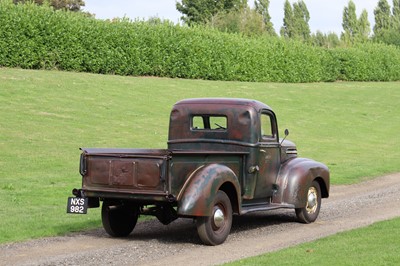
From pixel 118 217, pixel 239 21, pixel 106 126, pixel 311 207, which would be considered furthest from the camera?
pixel 239 21

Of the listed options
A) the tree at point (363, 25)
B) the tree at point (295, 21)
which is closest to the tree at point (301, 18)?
the tree at point (295, 21)

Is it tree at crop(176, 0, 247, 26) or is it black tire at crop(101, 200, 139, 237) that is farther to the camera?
tree at crop(176, 0, 247, 26)

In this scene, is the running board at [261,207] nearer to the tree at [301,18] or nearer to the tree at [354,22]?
the tree at [301,18]

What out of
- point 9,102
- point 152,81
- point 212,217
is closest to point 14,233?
point 212,217

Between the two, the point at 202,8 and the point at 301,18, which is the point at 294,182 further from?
the point at 301,18

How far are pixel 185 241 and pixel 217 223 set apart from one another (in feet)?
2.06

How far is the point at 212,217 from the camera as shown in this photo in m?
11.8

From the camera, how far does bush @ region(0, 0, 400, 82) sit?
120 ft

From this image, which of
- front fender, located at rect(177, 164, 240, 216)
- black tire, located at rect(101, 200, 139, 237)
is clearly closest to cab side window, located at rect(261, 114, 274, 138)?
front fender, located at rect(177, 164, 240, 216)

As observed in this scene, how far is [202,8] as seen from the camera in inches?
3189

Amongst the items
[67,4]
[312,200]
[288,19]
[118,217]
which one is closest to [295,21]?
[288,19]

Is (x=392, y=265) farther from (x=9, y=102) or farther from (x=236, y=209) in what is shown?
(x=9, y=102)

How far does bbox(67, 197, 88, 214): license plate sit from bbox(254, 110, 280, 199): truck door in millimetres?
2760

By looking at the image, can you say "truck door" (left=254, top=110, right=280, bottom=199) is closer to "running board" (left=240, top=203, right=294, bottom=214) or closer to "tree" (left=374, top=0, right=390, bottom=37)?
"running board" (left=240, top=203, right=294, bottom=214)
